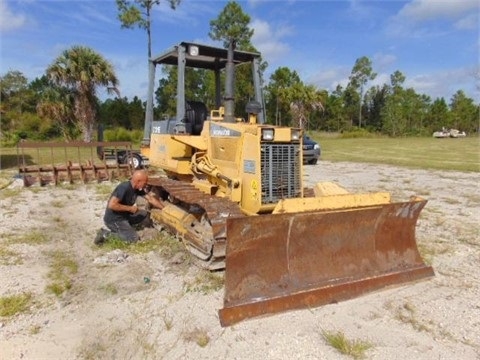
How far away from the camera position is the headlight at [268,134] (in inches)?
208

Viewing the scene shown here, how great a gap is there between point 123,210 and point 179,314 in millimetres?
2820

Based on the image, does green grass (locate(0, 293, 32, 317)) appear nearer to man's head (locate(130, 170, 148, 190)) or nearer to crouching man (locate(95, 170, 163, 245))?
crouching man (locate(95, 170, 163, 245))

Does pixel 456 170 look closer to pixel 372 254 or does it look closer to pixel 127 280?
pixel 372 254

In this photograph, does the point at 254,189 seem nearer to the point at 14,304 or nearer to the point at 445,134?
the point at 14,304

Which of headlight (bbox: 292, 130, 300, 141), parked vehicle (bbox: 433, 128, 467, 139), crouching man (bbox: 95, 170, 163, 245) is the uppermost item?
parked vehicle (bbox: 433, 128, 467, 139)

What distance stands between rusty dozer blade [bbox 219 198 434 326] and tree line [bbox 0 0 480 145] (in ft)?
10.1

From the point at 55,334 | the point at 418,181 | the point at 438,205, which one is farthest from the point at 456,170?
the point at 55,334

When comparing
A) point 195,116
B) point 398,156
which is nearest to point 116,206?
point 195,116

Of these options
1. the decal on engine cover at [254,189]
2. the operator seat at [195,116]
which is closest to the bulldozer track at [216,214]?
the decal on engine cover at [254,189]

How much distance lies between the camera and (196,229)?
5.82m

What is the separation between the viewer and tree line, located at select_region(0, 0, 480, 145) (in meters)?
20.7

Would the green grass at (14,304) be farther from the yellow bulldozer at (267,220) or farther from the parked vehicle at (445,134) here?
the parked vehicle at (445,134)

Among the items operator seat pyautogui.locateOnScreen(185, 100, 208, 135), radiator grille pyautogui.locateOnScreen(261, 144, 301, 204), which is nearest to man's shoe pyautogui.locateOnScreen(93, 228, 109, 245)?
operator seat pyautogui.locateOnScreen(185, 100, 208, 135)

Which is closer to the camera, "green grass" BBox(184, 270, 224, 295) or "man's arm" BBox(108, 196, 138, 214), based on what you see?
"green grass" BBox(184, 270, 224, 295)
